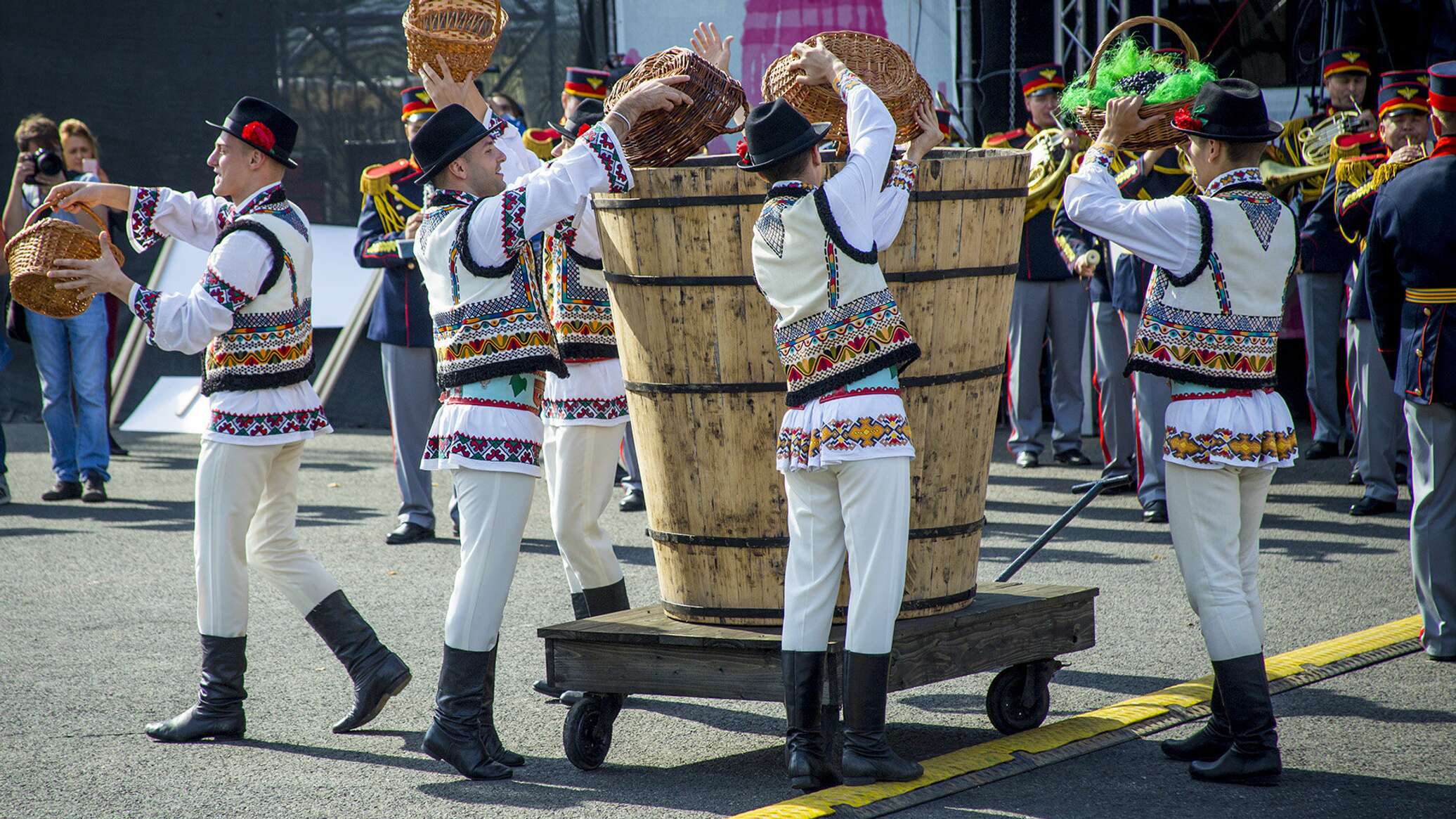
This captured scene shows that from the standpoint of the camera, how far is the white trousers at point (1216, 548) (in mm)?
3969

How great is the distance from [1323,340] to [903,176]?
Result: 599 cm

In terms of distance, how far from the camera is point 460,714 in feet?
13.3

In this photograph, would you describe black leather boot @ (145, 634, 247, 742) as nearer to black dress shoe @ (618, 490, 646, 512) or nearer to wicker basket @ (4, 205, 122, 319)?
wicker basket @ (4, 205, 122, 319)

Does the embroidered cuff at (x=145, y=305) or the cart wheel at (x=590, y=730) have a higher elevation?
the embroidered cuff at (x=145, y=305)

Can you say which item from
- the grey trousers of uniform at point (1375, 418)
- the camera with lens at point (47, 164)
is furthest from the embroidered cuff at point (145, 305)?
the grey trousers of uniform at point (1375, 418)

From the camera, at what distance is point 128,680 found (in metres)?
5.13

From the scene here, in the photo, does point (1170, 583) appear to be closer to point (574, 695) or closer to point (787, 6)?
point (574, 695)

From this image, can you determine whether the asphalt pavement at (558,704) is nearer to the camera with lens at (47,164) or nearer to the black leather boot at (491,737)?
the black leather boot at (491,737)

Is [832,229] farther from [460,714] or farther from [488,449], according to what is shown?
[460,714]

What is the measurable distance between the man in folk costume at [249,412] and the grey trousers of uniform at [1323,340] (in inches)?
252

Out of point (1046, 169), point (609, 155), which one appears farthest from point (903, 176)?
point (1046, 169)

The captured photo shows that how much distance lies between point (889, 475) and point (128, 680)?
116 inches

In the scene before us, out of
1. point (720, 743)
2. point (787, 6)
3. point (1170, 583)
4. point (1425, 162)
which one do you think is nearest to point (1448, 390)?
point (1425, 162)

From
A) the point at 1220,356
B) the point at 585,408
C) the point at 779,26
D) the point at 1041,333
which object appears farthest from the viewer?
the point at 779,26
